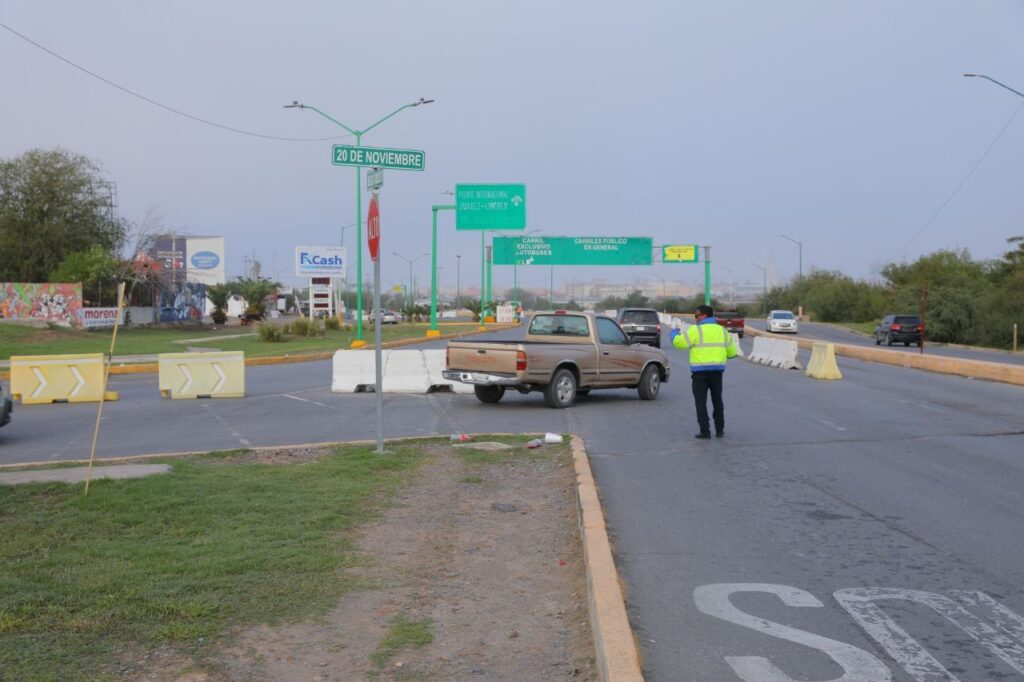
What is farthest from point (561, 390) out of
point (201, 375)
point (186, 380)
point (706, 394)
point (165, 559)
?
point (165, 559)

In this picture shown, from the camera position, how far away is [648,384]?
746 inches

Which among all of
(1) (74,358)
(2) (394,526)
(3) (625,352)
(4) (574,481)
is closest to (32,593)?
(2) (394,526)

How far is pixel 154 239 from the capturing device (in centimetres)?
6575

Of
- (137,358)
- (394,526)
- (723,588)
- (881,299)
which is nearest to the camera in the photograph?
(723,588)

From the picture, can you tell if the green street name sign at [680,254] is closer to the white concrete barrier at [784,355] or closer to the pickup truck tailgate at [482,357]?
the white concrete barrier at [784,355]

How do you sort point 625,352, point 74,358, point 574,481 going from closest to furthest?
point 574,481 → point 625,352 → point 74,358

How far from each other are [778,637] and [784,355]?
85.7 feet

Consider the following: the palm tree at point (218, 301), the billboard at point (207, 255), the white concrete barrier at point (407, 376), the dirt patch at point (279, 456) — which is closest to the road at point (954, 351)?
the white concrete barrier at point (407, 376)

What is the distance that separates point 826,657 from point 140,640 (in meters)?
3.59

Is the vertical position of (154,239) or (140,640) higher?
(154,239)

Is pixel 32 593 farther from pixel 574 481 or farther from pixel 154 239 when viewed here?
pixel 154 239

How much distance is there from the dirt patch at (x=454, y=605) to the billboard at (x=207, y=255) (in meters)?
94.6

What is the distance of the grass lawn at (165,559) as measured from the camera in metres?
5.15

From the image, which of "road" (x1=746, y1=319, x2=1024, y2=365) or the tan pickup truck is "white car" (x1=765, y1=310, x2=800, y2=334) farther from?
the tan pickup truck
